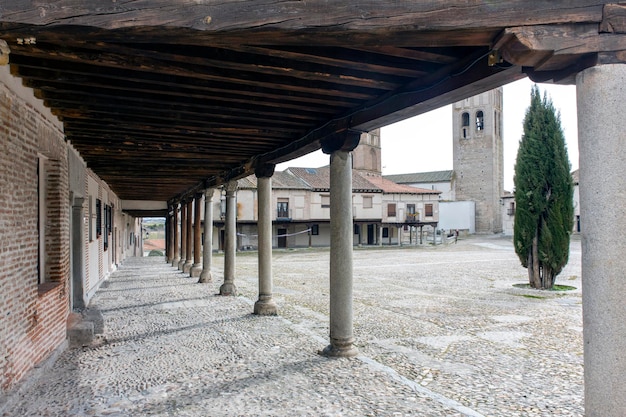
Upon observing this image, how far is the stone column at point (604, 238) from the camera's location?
2602mm

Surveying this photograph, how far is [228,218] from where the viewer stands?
11.4 m

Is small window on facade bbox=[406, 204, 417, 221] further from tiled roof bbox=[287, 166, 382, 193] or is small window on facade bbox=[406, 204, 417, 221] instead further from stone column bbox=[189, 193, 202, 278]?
stone column bbox=[189, 193, 202, 278]

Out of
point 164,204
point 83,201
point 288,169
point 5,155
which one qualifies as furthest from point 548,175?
point 288,169

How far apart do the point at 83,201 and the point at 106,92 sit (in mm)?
4701

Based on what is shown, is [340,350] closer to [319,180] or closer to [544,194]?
[544,194]

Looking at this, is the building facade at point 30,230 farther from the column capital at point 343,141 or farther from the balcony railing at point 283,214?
the balcony railing at point 283,214

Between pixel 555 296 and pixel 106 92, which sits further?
pixel 555 296

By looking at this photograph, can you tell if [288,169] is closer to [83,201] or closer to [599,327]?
[83,201]

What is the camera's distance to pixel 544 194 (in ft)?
43.0

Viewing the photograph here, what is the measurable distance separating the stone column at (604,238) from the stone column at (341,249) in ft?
10.6

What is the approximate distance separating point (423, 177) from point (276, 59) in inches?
2159

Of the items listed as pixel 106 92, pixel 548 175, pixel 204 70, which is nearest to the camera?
pixel 204 70

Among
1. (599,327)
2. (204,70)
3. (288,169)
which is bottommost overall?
(599,327)

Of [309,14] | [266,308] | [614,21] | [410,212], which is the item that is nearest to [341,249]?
[266,308]
